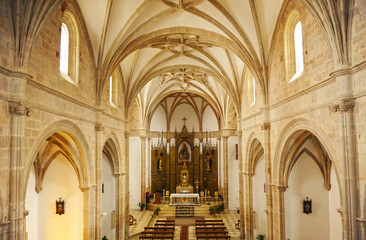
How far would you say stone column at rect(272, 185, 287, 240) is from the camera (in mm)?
12414

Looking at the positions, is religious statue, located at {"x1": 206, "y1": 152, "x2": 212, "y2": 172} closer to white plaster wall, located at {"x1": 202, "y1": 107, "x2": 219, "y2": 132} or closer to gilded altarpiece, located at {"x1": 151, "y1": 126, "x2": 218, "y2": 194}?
gilded altarpiece, located at {"x1": 151, "y1": 126, "x2": 218, "y2": 194}

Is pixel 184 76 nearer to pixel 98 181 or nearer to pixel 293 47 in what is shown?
pixel 98 181

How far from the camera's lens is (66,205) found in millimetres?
12820

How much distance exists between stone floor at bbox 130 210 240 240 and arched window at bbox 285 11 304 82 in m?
12.7

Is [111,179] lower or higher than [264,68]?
lower

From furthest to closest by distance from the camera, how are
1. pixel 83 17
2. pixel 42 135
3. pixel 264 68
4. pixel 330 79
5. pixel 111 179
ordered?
pixel 111 179, pixel 264 68, pixel 83 17, pixel 42 135, pixel 330 79

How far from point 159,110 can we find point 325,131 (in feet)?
87.0

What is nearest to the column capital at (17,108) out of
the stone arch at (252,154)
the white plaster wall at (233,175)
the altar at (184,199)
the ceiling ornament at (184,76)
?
the stone arch at (252,154)

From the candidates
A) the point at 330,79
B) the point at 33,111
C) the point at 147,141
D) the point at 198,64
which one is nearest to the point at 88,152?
the point at 33,111

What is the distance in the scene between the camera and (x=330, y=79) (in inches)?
318

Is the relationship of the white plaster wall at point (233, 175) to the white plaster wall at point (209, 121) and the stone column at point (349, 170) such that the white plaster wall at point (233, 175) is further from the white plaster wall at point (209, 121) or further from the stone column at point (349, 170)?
the stone column at point (349, 170)

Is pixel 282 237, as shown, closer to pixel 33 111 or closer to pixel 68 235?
pixel 68 235

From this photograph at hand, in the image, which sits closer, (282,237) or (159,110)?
(282,237)

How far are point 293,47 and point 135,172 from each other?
68.3ft
